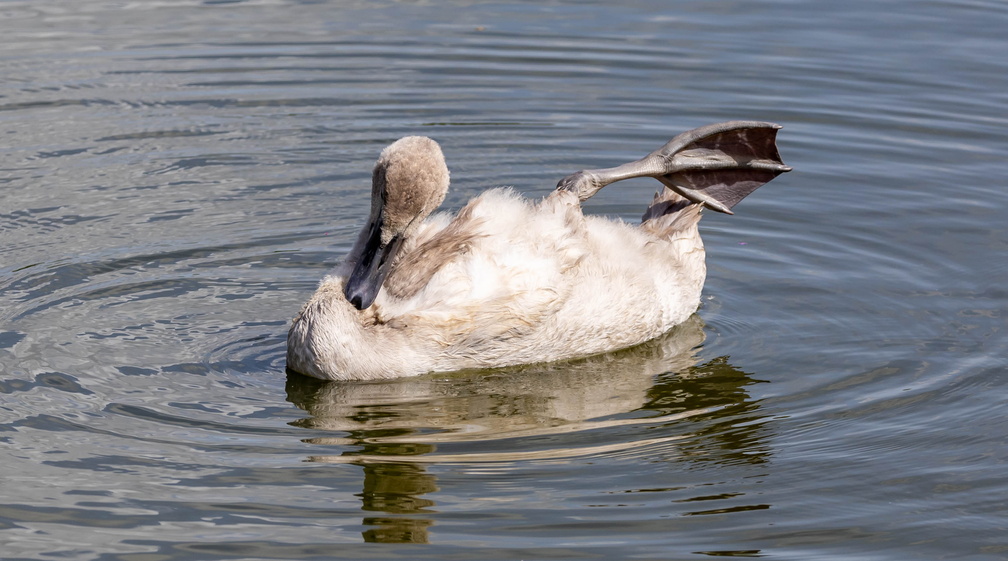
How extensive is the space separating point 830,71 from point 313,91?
4.36 metres

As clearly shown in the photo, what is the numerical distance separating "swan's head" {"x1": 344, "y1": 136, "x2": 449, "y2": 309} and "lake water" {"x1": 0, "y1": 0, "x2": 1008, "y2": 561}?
0.55 metres

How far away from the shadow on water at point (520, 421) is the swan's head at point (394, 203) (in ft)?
1.77

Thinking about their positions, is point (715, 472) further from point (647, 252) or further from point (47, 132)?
point (47, 132)

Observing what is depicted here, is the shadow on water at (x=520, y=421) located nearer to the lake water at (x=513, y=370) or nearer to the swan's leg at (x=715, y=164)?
the lake water at (x=513, y=370)

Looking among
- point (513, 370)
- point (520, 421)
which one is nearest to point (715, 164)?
point (513, 370)

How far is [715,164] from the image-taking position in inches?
324

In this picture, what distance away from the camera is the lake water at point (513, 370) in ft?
18.8

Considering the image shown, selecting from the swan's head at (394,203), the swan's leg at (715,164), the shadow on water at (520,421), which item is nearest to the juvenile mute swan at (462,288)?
the swan's head at (394,203)

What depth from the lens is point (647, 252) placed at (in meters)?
7.96

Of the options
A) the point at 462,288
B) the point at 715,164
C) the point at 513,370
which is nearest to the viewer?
the point at 462,288

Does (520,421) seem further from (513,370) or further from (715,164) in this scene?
(715,164)

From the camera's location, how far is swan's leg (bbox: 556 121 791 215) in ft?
26.5

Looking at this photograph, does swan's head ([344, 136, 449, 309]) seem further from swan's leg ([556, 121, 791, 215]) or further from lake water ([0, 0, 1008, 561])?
swan's leg ([556, 121, 791, 215])

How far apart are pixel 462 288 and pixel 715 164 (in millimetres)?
1966
